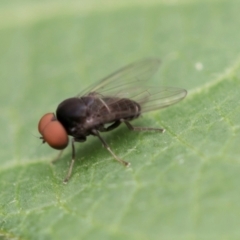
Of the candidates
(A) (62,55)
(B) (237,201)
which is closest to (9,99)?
(A) (62,55)

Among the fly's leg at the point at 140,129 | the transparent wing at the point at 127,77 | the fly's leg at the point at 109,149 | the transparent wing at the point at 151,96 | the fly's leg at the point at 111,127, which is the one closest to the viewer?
the fly's leg at the point at 109,149

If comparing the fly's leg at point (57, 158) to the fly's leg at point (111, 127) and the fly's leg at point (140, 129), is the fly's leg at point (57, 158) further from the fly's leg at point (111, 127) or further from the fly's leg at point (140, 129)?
the fly's leg at point (140, 129)

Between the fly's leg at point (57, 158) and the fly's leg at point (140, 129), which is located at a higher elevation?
the fly's leg at point (140, 129)

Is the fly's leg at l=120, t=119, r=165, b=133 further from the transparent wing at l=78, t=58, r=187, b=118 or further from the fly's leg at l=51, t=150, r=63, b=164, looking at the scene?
the fly's leg at l=51, t=150, r=63, b=164

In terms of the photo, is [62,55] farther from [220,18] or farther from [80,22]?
[220,18]

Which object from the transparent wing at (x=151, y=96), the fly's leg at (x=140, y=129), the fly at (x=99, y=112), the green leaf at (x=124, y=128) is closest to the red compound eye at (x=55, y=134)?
the fly at (x=99, y=112)

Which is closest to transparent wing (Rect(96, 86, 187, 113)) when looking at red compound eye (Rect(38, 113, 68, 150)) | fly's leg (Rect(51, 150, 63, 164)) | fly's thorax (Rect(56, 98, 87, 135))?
fly's thorax (Rect(56, 98, 87, 135))
